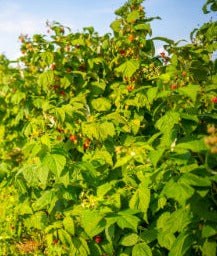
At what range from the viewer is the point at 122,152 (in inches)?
80.0

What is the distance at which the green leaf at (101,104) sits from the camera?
3.54 m

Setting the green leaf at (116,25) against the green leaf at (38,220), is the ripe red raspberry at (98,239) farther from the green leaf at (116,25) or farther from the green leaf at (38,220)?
the green leaf at (116,25)

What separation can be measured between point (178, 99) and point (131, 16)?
4.69 ft

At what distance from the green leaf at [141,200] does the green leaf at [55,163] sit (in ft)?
1.95

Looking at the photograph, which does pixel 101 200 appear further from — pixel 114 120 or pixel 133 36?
pixel 133 36

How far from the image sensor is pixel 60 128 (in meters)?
3.31

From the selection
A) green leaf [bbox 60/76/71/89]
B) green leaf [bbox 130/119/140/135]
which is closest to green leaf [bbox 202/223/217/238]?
green leaf [bbox 130/119/140/135]

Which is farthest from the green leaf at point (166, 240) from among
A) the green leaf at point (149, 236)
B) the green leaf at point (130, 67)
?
the green leaf at point (130, 67)

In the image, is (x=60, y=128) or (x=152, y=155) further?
(x=60, y=128)

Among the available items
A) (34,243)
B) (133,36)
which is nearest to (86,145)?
(133,36)

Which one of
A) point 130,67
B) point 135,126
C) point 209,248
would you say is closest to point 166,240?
point 209,248

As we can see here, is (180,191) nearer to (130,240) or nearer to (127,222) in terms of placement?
(127,222)

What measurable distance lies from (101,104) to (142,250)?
1778 millimetres

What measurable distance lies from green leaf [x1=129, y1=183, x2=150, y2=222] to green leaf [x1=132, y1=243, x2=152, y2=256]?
0.24 metres
